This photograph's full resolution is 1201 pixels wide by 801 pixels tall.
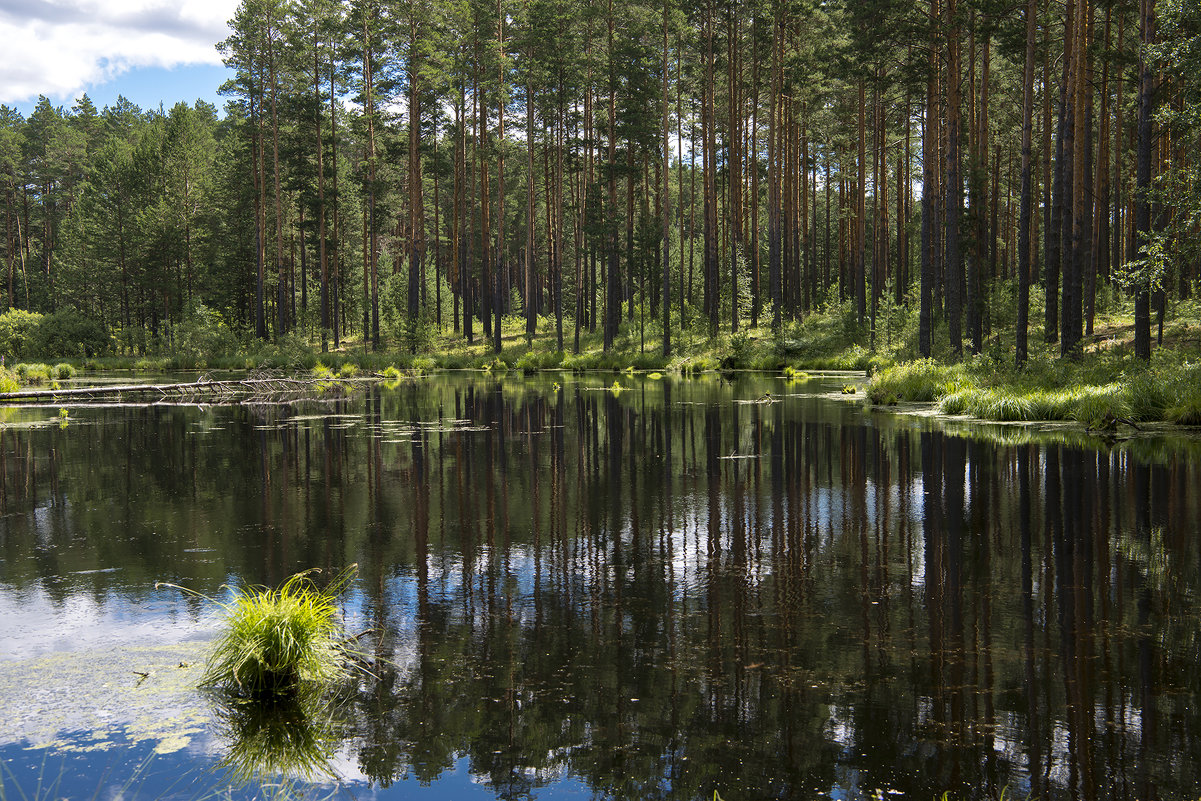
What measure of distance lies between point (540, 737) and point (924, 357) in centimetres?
2825

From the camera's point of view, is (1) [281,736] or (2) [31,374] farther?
(2) [31,374]

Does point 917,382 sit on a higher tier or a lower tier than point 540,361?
lower

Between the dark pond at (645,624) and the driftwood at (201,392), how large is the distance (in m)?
17.9

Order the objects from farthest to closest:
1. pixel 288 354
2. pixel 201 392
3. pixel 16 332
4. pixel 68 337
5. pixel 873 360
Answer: pixel 68 337 → pixel 16 332 → pixel 288 354 → pixel 873 360 → pixel 201 392

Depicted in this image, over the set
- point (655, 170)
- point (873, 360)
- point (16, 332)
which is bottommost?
point (873, 360)

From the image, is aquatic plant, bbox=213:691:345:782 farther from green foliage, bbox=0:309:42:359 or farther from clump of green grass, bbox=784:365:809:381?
green foliage, bbox=0:309:42:359

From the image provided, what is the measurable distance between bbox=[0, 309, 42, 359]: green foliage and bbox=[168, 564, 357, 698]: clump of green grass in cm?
6459

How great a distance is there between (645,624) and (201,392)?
1298 inches

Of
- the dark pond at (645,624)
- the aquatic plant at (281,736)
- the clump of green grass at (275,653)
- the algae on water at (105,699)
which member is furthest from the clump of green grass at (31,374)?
the aquatic plant at (281,736)

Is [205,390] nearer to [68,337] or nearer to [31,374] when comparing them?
[31,374]

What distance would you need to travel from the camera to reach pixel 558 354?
158 feet

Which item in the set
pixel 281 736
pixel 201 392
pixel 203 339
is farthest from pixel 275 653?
pixel 203 339

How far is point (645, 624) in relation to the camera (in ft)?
23.4

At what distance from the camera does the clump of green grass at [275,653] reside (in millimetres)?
5879
